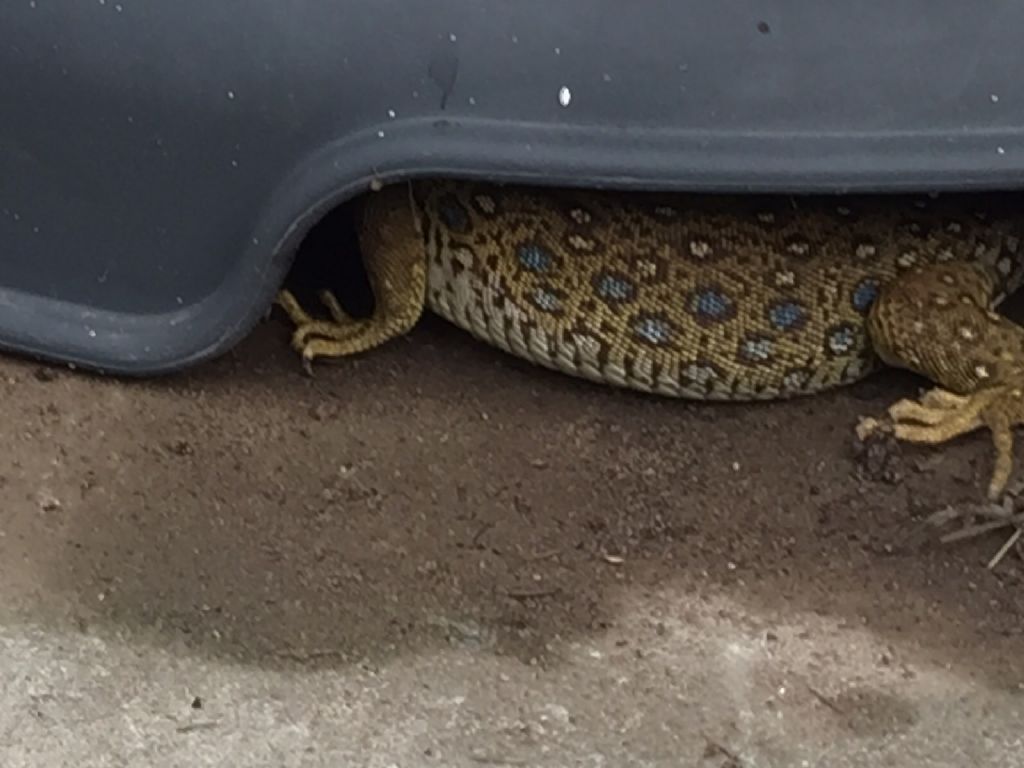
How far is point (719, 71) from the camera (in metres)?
2.11

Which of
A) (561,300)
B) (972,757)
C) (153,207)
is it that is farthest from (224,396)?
(972,757)

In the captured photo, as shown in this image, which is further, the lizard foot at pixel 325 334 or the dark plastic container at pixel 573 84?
the lizard foot at pixel 325 334

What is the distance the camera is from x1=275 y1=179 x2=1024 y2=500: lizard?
2428mm

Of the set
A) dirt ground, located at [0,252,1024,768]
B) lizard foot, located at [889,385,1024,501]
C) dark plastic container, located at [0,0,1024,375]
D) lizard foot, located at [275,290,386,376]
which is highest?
dark plastic container, located at [0,0,1024,375]

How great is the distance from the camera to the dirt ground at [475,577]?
75.5 inches

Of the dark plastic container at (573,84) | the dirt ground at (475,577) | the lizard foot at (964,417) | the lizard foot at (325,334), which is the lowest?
the dirt ground at (475,577)

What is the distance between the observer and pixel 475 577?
2188 millimetres

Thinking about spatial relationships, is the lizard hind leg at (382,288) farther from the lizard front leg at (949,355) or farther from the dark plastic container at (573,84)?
the lizard front leg at (949,355)

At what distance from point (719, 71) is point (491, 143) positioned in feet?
1.04

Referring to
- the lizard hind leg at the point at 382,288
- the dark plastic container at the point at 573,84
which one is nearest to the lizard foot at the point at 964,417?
the dark plastic container at the point at 573,84

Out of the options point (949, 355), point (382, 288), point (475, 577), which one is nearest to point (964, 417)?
point (949, 355)

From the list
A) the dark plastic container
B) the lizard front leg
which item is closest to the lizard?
the lizard front leg

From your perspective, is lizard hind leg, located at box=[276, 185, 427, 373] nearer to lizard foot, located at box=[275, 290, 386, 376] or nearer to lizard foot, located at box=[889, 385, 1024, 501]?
lizard foot, located at box=[275, 290, 386, 376]

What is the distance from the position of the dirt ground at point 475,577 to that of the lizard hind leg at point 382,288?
0.17ft
